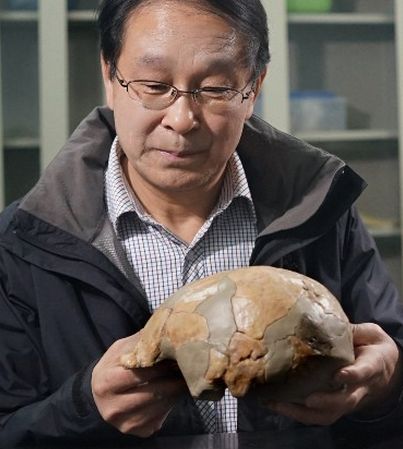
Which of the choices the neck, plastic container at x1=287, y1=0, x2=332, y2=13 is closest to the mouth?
the neck

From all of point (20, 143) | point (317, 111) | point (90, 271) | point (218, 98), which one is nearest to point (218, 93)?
point (218, 98)

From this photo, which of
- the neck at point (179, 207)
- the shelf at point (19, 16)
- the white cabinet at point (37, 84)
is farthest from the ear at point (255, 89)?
the shelf at point (19, 16)

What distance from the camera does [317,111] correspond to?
280 centimetres

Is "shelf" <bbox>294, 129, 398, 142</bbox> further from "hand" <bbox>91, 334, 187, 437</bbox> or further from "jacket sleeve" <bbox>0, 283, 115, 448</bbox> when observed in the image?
"hand" <bbox>91, 334, 187, 437</bbox>

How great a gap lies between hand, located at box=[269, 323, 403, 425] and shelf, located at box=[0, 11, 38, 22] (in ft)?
6.20

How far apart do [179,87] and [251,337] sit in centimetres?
36

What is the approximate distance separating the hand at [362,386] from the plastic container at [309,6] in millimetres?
1936

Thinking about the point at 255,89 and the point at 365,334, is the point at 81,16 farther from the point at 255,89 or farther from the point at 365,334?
the point at 365,334

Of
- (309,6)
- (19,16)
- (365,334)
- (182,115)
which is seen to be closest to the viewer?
(365,334)

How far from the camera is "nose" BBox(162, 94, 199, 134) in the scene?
104 centimetres

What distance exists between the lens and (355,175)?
1.19m

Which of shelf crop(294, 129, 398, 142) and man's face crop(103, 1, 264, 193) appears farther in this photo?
shelf crop(294, 129, 398, 142)

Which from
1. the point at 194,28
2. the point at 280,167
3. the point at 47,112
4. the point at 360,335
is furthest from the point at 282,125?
the point at 360,335

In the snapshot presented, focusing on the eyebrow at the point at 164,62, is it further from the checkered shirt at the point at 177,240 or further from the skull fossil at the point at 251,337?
the skull fossil at the point at 251,337
